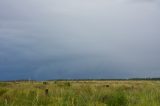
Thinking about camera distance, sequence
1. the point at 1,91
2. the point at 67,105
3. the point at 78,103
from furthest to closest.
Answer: the point at 1,91, the point at 78,103, the point at 67,105

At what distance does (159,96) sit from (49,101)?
3971mm

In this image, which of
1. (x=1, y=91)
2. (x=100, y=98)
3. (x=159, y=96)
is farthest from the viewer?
(x=1, y=91)

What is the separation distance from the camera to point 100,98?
14945 millimetres

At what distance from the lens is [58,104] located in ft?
37.8

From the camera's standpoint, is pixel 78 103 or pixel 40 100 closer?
pixel 78 103

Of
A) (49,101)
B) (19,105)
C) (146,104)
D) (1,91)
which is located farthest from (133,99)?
(1,91)

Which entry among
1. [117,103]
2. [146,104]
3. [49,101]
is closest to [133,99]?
[117,103]

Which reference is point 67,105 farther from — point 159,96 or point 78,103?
point 159,96

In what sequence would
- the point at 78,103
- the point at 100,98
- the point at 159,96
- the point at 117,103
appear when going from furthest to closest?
the point at 100,98, the point at 159,96, the point at 117,103, the point at 78,103

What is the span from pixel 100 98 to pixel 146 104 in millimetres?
3585

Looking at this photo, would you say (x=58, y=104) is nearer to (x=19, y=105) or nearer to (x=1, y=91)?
(x=19, y=105)

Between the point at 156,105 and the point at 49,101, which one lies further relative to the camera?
Result: the point at 49,101

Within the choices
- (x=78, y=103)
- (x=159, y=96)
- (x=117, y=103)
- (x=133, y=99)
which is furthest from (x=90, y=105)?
(x=159, y=96)

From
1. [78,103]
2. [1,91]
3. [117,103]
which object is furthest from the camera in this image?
[1,91]
